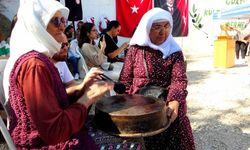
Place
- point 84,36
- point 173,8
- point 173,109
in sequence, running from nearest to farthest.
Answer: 1. point 173,109
2. point 84,36
3. point 173,8

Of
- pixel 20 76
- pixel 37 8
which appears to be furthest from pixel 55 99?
pixel 37 8

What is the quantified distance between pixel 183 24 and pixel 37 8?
34.5 feet

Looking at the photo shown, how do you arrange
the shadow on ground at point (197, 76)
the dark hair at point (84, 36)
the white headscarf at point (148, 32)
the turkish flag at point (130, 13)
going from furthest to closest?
1. the turkish flag at point (130, 13)
2. the shadow on ground at point (197, 76)
3. the dark hair at point (84, 36)
4. the white headscarf at point (148, 32)

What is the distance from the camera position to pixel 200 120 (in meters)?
4.27

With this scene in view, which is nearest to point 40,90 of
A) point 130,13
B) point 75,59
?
point 75,59

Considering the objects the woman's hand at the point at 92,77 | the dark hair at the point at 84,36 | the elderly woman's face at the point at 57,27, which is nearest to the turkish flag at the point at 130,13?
the dark hair at the point at 84,36

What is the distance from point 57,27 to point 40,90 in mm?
385

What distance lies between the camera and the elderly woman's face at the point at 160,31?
2.37 metres

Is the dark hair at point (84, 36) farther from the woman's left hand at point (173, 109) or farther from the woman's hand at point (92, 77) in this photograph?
the woman's hand at point (92, 77)

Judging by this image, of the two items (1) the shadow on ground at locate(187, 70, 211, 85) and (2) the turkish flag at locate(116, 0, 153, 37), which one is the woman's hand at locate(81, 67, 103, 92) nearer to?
(1) the shadow on ground at locate(187, 70, 211, 85)

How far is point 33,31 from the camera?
151 cm

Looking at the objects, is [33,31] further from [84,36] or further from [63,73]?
[84,36]

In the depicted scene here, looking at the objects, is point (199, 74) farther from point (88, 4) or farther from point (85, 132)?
point (85, 132)

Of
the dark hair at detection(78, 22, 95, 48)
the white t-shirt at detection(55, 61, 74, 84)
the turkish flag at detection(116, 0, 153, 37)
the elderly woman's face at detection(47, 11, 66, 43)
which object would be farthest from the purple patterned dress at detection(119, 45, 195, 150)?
the turkish flag at detection(116, 0, 153, 37)
